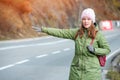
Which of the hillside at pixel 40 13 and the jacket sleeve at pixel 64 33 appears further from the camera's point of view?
the hillside at pixel 40 13

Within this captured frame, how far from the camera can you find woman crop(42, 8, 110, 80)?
216 inches

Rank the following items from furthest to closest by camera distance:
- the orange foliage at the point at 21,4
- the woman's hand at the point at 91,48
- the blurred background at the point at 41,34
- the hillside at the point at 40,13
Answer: the orange foliage at the point at 21,4, the hillside at the point at 40,13, the blurred background at the point at 41,34, the woman's hand at the point at 91,48

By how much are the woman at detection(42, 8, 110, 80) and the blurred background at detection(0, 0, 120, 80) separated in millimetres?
828

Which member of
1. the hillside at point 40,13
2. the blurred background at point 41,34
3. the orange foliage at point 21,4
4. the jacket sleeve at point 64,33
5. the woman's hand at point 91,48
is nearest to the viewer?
the woman's hand at point 91,48

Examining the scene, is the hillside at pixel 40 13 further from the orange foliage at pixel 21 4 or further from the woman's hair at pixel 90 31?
the woman's hair at pixel 90 31

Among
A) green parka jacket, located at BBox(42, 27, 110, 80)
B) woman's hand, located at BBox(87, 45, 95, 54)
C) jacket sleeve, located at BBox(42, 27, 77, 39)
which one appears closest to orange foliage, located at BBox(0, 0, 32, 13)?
jacket sleeve, located at BBox(42, 27, 77, 39)

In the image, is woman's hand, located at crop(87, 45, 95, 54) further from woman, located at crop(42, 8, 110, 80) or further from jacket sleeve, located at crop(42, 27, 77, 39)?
jacket sleeve, located at crop(42, 27, 77, 39)

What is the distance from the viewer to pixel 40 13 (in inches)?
1745

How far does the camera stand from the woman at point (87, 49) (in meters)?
5.49

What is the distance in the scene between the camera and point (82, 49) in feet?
18.1

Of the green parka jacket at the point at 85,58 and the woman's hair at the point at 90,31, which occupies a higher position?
the woman's hair at the point at 90,31

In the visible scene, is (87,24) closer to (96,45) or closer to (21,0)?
(96,45)

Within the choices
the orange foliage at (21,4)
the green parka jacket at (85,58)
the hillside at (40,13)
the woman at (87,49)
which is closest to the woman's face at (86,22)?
the woman at (87,49)

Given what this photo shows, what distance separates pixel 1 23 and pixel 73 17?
1693 centimetres
